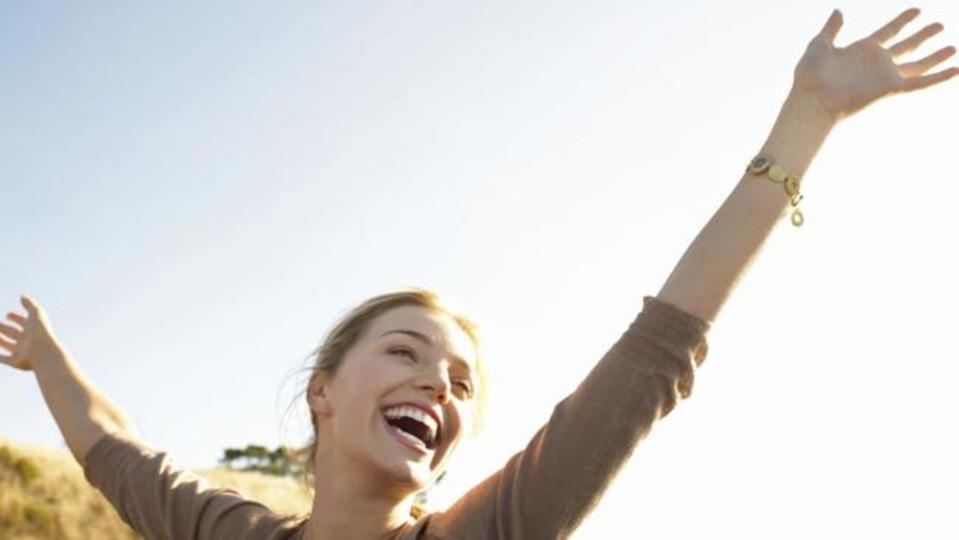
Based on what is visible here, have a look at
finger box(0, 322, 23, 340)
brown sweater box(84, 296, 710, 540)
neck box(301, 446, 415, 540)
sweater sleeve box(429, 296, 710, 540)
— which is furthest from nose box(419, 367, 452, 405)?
finger box(0, 322, 23, 340)

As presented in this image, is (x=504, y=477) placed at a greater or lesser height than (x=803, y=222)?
lesser

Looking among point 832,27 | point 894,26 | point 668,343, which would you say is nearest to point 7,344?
point 668,343

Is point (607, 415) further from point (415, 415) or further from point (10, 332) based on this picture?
point (10, 332)

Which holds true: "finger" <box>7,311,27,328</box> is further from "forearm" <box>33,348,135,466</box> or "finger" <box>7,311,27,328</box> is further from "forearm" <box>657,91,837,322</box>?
"forearm" <box>657,91,837,322</box>

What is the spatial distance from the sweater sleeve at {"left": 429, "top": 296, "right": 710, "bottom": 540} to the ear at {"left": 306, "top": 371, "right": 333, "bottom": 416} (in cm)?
98

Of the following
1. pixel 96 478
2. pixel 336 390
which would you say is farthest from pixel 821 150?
pixel 96 478

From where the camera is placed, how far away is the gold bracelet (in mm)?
1961

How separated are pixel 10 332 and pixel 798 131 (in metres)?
3.23

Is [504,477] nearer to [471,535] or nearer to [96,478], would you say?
[471,535]

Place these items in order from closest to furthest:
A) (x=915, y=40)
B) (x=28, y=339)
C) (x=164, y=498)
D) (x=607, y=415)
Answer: (x=607, y=415), (x=915, y=40), (x=164, y=498), (x=28, y=339)

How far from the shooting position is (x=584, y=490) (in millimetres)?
1926

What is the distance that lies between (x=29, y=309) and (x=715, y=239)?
10.0 ft

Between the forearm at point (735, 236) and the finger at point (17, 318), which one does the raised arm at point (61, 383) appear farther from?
the forearm at point (735, 236)

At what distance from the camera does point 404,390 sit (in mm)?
2490
